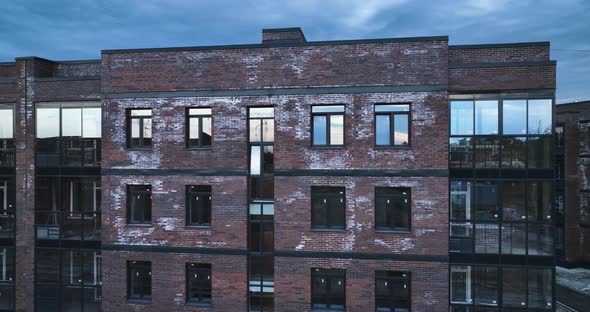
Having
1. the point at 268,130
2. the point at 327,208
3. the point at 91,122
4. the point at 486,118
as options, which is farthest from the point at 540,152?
the point at 91,122

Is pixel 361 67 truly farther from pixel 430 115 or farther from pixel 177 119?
pixel 177 119

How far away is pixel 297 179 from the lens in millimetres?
13648

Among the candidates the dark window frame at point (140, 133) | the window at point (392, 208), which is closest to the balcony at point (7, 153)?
the dark window frame at point (140, 133)

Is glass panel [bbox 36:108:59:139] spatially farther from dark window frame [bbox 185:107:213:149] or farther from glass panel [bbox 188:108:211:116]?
glass panel [bbox 188:108:211:116]

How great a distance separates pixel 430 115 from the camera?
13031mm

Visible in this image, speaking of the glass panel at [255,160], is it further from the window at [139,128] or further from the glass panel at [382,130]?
A: the glass panel at [382,130]

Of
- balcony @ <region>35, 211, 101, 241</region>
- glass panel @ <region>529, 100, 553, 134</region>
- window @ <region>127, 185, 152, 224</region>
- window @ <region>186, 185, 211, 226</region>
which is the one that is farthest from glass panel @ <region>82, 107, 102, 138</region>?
glass panel @ <region>529, 100, 553, 134</region>

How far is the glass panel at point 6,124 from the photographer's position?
53.2ft

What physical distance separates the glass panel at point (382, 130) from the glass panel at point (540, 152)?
14.2ft

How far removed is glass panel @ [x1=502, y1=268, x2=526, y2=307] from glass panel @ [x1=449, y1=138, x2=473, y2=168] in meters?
3.57

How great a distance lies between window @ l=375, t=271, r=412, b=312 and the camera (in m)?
13.2

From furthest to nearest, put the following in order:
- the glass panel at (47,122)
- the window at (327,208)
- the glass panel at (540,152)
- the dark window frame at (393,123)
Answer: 1. the glass panel at (47,122)
2. the window at (327,208)
3. the dark window frame at (393,123)
4. the glass panel at (540,152)

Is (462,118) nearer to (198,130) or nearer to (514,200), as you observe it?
(514,200)

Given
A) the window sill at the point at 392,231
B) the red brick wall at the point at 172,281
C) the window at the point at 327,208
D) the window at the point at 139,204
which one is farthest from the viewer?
the window at the point at 139,204
